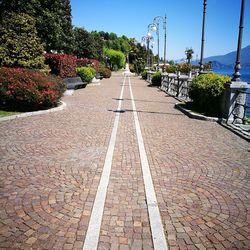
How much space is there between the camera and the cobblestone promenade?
357cm

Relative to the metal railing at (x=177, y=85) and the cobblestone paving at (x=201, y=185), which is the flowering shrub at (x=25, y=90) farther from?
the metal railing at (x=177, y=85)

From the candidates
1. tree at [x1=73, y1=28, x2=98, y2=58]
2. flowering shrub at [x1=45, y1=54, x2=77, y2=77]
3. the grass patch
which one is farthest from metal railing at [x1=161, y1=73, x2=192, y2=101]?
tree at [x1=73, y1=28, x2=98, y2=58]

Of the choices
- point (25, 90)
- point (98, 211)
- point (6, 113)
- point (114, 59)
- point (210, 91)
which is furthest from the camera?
point (114, 59)

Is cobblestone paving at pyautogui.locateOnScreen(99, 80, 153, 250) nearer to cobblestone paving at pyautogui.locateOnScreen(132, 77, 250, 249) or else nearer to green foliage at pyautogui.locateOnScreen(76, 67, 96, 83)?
cobblestone paving at pyautogui.locateOnScreen(132, 77, 250, 249)

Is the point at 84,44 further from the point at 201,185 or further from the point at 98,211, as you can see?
the point at 98,211

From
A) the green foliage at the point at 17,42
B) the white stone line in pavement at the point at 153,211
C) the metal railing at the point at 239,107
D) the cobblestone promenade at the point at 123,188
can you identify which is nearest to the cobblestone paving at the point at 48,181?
the cobblestone promenade at the point at 123,188

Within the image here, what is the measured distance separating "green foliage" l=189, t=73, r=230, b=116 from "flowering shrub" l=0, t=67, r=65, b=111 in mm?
6698

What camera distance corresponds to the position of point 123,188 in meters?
4.92

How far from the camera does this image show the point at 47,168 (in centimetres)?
573

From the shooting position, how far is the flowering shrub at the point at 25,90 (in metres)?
11.5

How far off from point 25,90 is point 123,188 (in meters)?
8.17

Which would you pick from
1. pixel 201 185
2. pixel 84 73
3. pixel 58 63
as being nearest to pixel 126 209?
pixel 201 185

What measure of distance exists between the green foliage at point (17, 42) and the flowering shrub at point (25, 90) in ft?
15.7

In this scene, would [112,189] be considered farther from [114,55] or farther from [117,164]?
[114,55]
